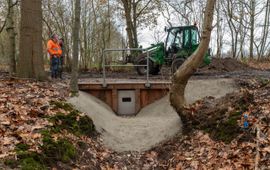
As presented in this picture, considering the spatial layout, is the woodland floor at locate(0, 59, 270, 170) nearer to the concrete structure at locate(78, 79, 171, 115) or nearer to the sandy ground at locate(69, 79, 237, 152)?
the sandy ground at locate(69, 79, 237, 152)

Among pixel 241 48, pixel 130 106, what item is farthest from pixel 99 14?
pixel 130 106

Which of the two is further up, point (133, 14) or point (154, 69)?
point (133, 14)

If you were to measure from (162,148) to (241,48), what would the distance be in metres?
28.5

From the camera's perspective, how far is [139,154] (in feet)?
26.5

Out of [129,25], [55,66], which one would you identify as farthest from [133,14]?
[55,66]

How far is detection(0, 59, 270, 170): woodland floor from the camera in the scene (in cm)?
533

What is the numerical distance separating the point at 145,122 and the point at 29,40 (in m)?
5.35

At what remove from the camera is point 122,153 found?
807 cm

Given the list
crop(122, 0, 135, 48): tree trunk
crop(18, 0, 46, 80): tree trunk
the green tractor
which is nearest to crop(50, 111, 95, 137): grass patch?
crop(18, 0, 46, 80): tree trunk

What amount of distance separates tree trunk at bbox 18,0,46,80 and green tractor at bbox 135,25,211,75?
5.83 meters

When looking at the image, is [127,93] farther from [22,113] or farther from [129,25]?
[129,25]

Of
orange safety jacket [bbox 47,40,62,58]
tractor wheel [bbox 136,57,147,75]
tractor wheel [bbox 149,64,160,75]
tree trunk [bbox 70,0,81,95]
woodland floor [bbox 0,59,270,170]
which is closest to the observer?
woodland floor [bbox 0,59,270,170]

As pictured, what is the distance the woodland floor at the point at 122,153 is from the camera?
17.5 feet

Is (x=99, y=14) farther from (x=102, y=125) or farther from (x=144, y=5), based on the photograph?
(x=102, y=125)
